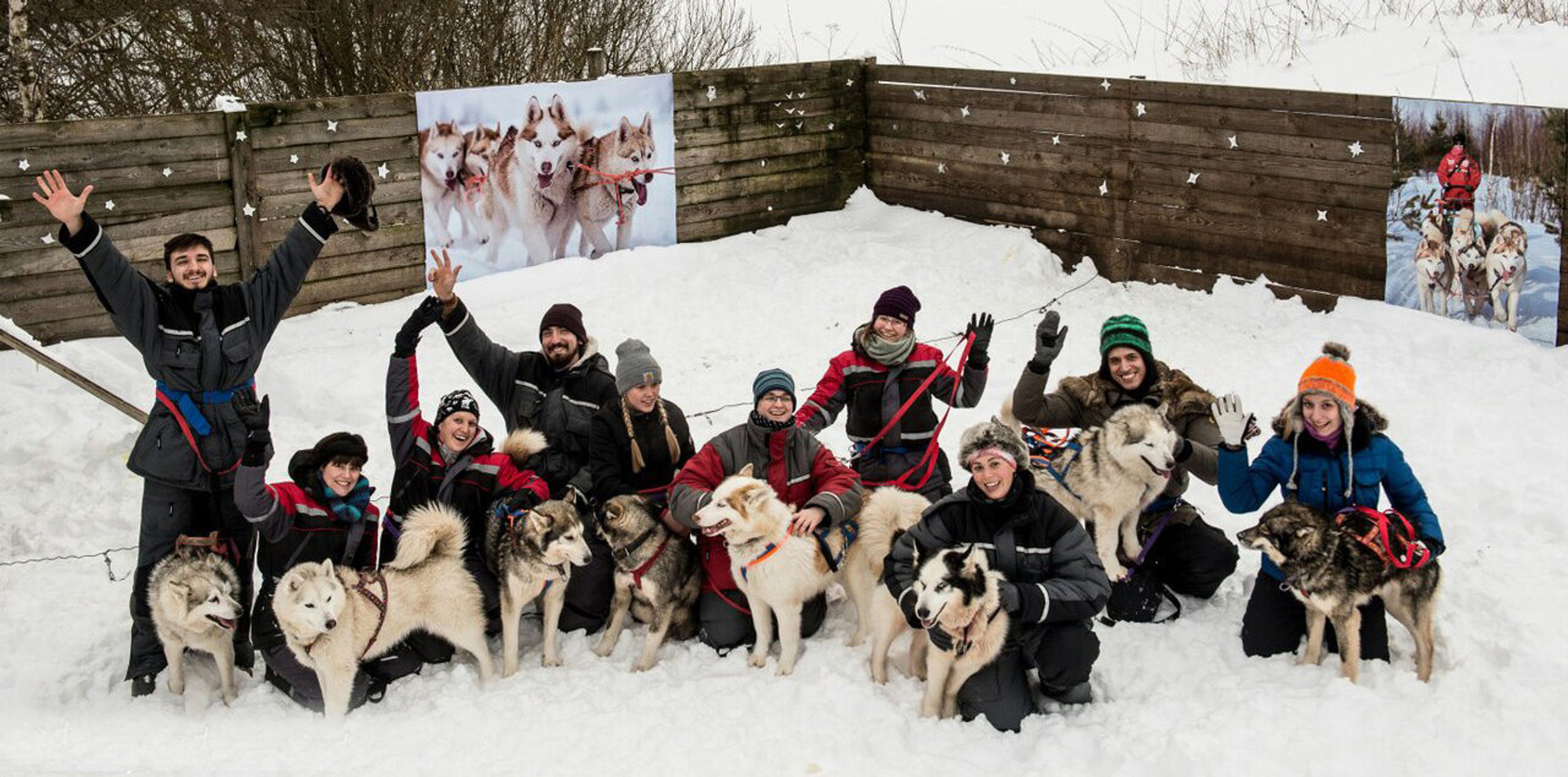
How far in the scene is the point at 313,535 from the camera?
488 cm

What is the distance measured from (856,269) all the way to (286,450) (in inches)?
181

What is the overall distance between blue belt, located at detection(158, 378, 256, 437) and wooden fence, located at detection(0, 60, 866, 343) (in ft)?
11.3

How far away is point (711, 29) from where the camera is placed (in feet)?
50.1

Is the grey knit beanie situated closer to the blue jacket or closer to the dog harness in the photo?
the dog harness

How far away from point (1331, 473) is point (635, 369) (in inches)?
105

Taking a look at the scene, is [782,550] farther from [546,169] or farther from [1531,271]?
[546,169]

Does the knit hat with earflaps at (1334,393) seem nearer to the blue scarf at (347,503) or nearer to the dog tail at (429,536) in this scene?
the dog tail at (429,536)

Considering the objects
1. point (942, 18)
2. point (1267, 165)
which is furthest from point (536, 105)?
point (942, 18)

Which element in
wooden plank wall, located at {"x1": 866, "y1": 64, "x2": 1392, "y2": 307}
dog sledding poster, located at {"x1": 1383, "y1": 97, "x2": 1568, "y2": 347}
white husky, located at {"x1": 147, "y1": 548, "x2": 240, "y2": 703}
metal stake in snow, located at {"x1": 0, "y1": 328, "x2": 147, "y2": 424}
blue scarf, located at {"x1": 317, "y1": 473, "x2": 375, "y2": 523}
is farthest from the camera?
wooden plank wall, located at {"x1": 866, "y1": 64, "x2": 1392, "y2": 307}

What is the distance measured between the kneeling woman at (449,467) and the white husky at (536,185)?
13.9ft

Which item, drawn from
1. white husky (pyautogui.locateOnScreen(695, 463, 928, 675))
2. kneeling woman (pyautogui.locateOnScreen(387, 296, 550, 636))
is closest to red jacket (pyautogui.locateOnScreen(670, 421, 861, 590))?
white husky (pyautogui.locateOnScreen(695, 463, 928, 675))

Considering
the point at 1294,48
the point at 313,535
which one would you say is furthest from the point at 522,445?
the point at 1294,48

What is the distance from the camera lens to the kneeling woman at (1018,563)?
442cm

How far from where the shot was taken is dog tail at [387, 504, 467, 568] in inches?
190
